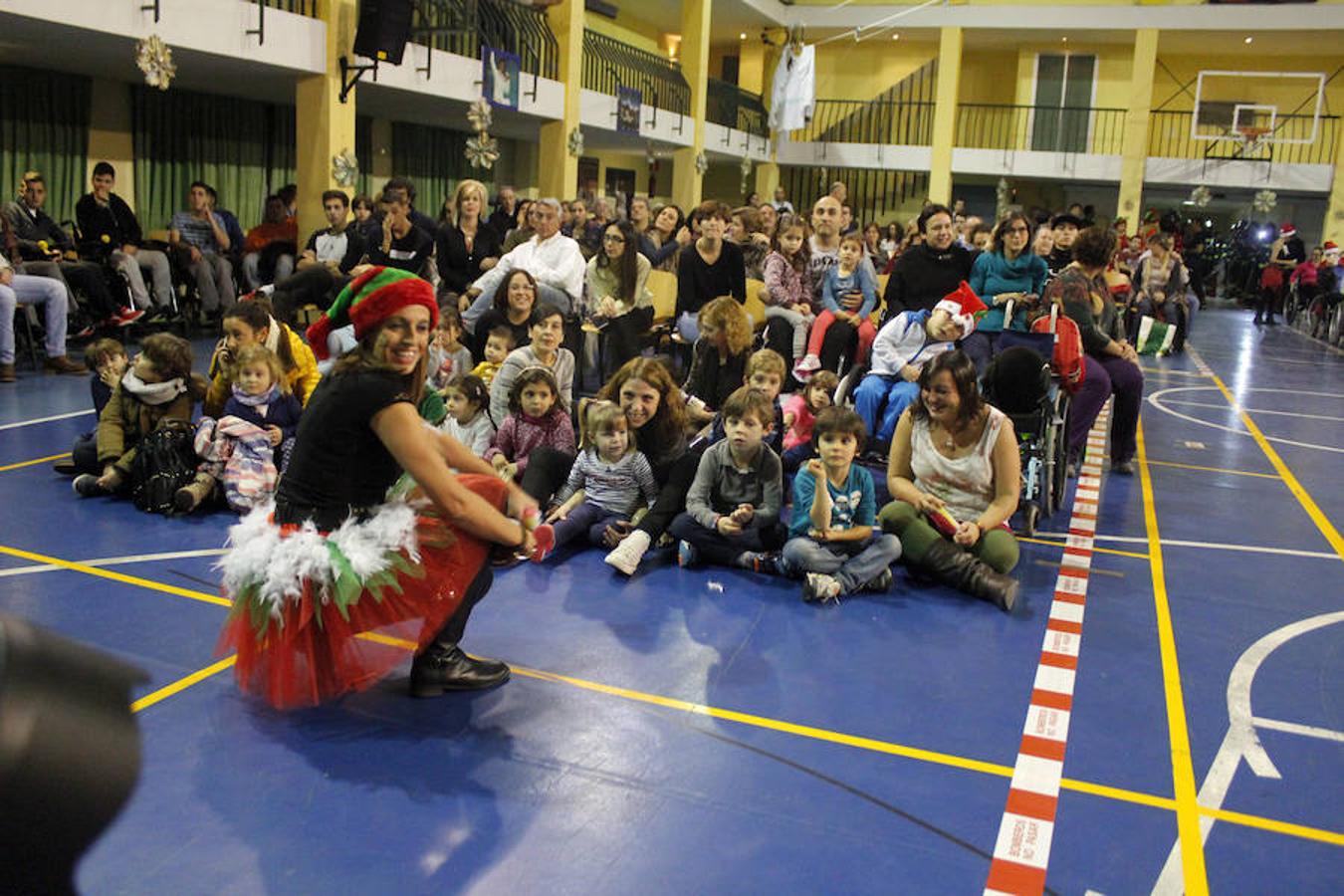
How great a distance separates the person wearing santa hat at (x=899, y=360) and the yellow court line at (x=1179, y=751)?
149 centimetres

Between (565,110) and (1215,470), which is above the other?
(565,110)

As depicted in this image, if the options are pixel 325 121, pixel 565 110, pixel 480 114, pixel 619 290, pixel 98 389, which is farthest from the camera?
pixel 565 110

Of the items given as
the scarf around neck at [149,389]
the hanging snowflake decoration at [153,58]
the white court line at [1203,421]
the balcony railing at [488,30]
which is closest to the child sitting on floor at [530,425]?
the scarf around neck at [149,389]

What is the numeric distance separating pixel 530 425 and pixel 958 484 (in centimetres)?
209

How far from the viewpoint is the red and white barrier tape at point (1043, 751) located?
2508mm

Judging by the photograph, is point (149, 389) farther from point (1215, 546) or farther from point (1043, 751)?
point (1215, 546)

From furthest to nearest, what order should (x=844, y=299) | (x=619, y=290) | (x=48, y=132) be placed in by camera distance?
(x=48, y=132), (x=619, y=290), (x=844, y=299)

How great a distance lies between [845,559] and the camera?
4422mm

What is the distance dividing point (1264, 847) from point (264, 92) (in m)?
12.8

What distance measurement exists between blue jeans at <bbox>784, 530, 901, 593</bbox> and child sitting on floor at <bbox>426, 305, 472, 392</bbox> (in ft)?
8.78

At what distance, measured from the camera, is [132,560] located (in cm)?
435

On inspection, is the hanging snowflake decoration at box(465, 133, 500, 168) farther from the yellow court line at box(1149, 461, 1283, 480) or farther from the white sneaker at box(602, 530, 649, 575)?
the white sneaker at box(602, 530, 649, 575)

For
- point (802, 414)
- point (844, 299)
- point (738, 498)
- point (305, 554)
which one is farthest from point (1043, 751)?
point (844, 299)

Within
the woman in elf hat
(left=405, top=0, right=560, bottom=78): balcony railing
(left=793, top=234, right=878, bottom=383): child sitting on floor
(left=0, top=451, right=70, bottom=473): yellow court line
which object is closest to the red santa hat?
(left=793, top=234, right=878, bottom=383): child sitting on floor
